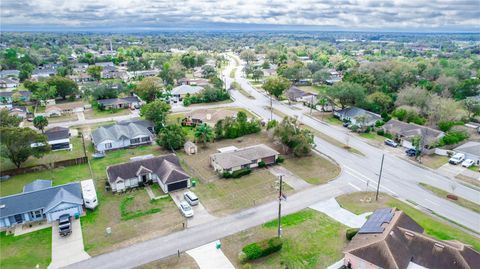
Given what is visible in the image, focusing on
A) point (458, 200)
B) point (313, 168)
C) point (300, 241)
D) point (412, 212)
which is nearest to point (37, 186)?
point (300, 241)

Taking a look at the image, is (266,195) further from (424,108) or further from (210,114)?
(424,108)

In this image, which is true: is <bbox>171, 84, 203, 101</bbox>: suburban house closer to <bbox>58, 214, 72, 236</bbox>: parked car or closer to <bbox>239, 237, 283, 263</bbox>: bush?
<bbox>58, 214, 72, 236</bbox>: parked car

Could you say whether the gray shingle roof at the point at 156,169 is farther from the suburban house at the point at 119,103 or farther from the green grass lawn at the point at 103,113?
the suburban house at the point at 119,103

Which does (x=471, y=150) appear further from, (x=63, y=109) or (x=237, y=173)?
(x=63, y=109)

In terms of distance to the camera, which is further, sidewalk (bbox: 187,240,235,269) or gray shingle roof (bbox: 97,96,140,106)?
gray shingle roof (bbox: 97,96,140,106)

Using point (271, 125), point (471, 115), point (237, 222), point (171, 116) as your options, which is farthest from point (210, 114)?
point (471, 115)

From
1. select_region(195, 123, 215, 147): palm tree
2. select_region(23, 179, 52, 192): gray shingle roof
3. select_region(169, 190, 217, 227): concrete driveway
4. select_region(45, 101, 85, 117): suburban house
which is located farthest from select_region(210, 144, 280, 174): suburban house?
select_region(45, 101, 85, 117): suburban house
